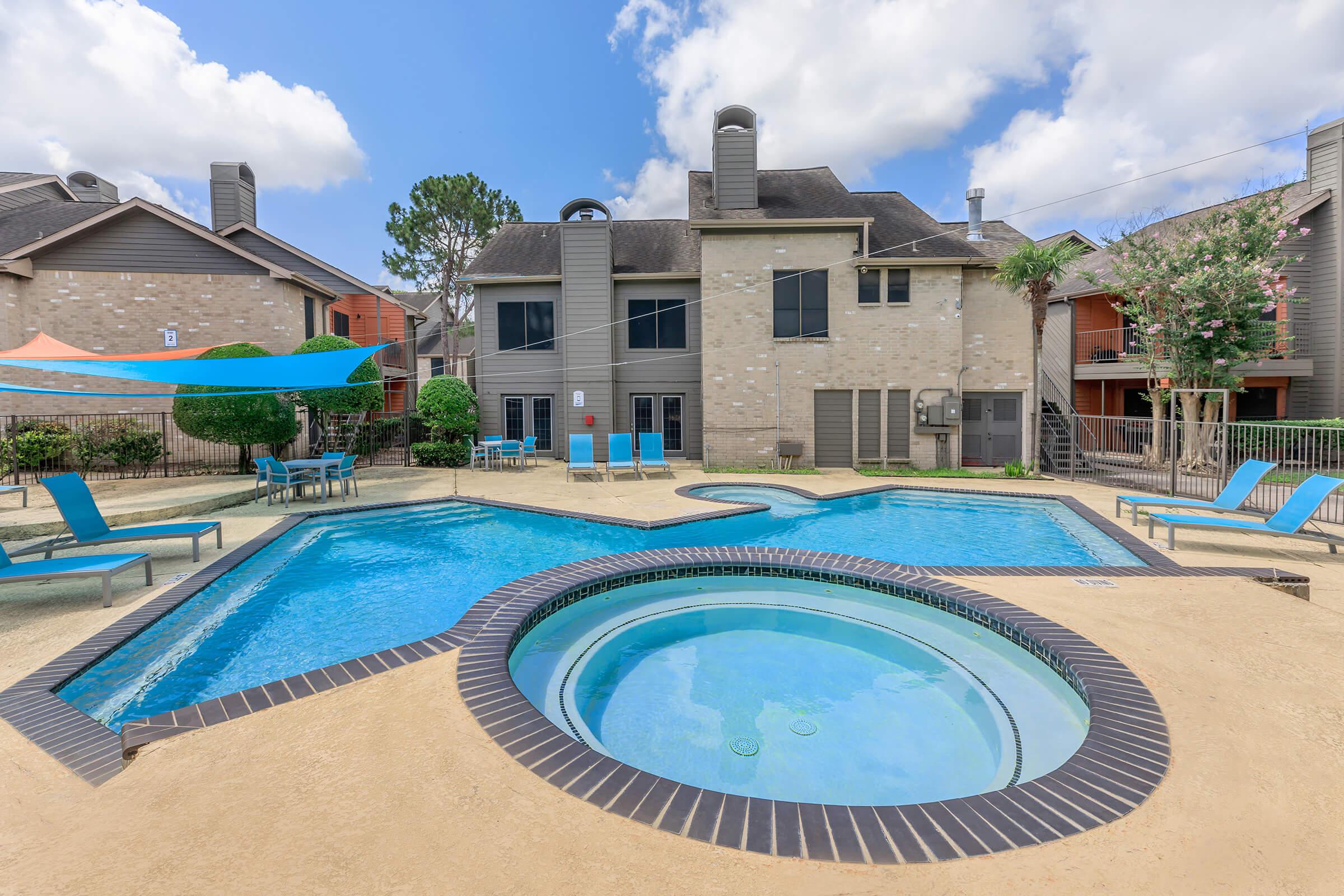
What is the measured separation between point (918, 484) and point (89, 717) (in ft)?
40.7

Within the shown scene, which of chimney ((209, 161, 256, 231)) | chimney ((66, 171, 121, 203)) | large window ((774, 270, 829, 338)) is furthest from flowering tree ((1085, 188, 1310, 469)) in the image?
chimney ((66, 171, 121, 203))

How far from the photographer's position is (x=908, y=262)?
1505cm

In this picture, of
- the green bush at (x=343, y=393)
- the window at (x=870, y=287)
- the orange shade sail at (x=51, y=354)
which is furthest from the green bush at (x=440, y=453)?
the window at (x=870, y=287)

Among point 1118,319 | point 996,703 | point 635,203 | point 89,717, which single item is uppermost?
point 635,203

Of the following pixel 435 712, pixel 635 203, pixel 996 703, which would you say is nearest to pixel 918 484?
pixel 996 703

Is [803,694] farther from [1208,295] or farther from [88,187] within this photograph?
[88,187]

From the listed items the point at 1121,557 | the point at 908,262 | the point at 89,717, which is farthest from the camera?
the point at 908,262

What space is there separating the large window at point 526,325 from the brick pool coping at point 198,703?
10997 mm

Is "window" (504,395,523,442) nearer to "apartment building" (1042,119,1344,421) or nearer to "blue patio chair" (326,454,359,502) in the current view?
"blue patio chair" (326,454,359,502)

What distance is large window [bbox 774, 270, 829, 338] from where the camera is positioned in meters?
15.4

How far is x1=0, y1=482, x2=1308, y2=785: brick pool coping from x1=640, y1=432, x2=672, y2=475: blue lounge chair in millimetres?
8248

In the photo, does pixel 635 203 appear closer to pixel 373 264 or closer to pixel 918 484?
pixel 373 264

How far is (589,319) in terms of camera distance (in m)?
17.0

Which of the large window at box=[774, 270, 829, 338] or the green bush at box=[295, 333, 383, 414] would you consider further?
the large window at box=[774, 270, 829, 338]
